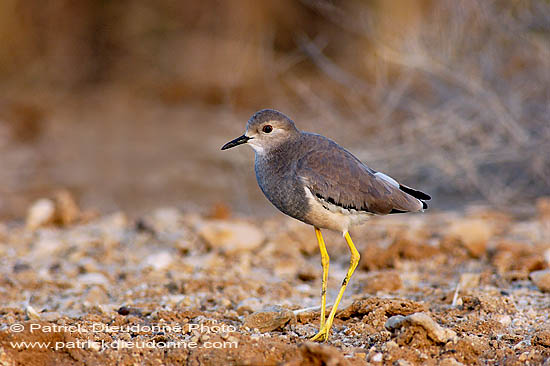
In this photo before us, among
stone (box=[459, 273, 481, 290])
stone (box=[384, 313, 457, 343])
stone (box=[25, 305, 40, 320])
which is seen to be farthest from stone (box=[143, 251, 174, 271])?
stone (box=[384, 313, 457, 343])

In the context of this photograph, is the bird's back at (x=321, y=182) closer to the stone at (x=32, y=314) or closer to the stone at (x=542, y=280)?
the stone at (x=542, y=280)

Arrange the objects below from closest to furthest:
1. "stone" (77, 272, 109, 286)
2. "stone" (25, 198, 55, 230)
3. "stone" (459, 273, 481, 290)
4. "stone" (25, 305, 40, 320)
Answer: "stone" (25, 305, 40, 320)
"stone" (459, 273, 481, 290)
"stone" (77, 272, 109, 286)
"stone" (25, 198, 55, 230)

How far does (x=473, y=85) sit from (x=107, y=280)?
453cm

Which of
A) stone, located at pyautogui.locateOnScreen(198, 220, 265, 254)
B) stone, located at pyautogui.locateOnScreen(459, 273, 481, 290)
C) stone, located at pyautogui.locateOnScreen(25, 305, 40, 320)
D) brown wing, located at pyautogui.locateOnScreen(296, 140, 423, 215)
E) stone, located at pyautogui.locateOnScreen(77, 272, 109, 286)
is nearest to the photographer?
brown wing, located at pyautogui.locateOnScreen(296, 140, 423, 215)

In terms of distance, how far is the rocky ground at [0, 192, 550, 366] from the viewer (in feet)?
11.7

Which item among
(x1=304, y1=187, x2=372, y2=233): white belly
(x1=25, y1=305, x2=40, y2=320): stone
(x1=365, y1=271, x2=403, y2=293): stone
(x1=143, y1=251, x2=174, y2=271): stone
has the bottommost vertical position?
(x1=25, y1=305, x2=40, y2=320): stone

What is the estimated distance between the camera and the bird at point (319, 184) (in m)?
4.16

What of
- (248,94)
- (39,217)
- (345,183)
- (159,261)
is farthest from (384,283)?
(248,94)

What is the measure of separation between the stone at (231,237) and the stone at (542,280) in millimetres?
2580

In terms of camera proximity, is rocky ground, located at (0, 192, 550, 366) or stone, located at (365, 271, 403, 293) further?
stone, located at (365, 271, 403, 293)

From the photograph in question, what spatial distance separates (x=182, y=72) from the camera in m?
14.2

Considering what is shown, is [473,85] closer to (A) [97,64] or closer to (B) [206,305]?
(B) [206,305]

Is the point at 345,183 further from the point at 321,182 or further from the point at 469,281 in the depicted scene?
the point at 469,281

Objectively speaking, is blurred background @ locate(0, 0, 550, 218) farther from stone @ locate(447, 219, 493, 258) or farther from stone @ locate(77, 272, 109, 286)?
stone @ locate(77, 272, 109, 286)
